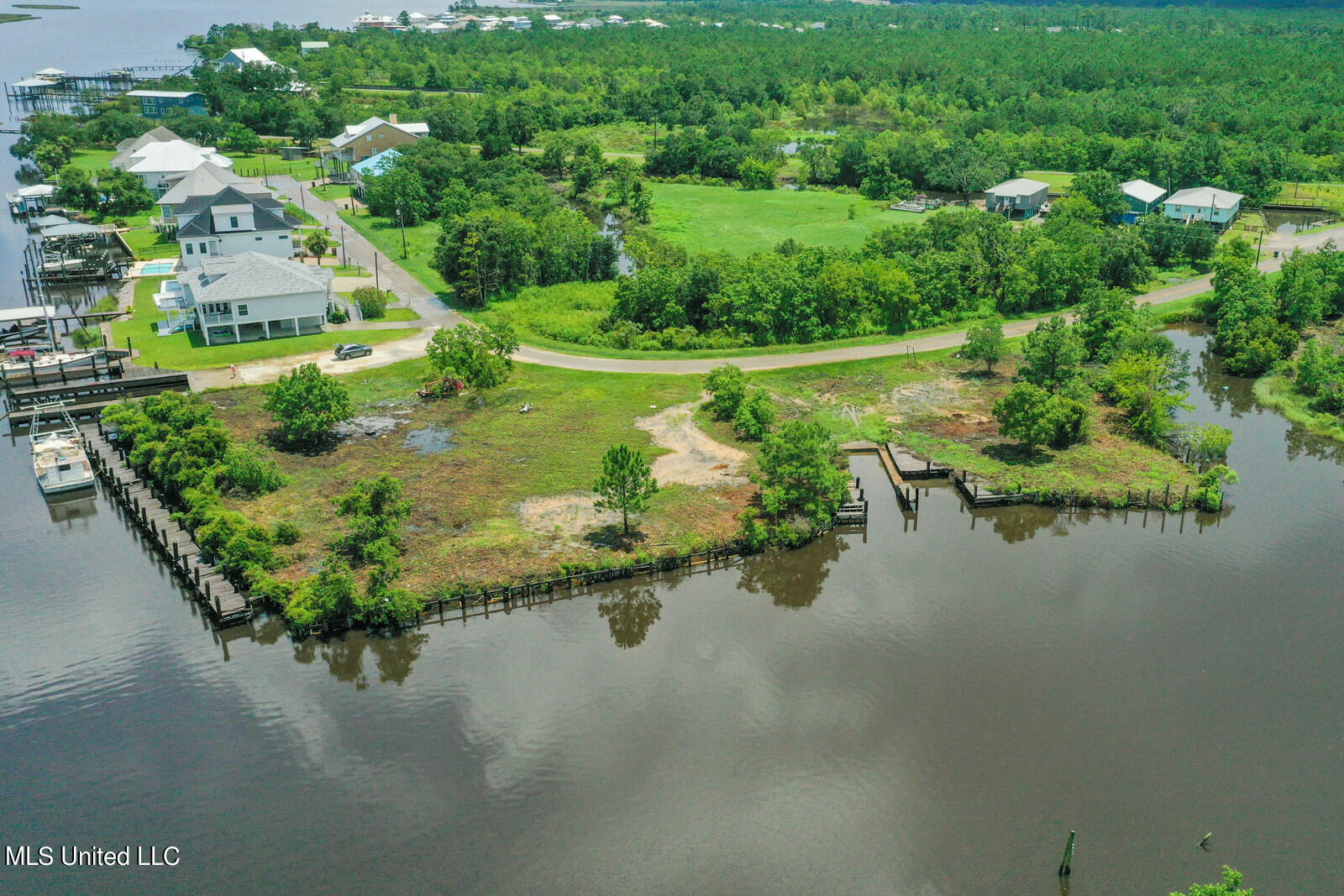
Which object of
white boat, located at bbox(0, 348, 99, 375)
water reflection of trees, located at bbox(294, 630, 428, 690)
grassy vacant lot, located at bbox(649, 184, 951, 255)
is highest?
grassy vacant lot, located at bbox(649, 184, 951, 255)

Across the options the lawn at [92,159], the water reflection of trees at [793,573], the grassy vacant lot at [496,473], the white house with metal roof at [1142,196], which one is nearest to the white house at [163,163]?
the lawn at [92,159]

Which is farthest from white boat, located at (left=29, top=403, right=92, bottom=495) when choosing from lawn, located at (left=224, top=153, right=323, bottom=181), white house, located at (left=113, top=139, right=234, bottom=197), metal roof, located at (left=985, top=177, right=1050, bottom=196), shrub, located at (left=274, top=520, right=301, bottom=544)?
metal roof, located at (left=985, top=177, right=1050, bottom=196)

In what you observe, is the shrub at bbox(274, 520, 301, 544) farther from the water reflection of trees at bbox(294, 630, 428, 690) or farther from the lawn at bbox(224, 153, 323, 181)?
the lawn at bbox(224, 153, 323, 181)

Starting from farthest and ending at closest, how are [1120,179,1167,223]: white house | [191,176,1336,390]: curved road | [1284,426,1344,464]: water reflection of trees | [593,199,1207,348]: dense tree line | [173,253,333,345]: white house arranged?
[1120,179,1167,223]: white house
[593,199,1207,348]: dense tree line
[173,253,333,345]: white house
[191,176,1336,390]: curved road
[1284,426,1344,464]: water reflection of trees

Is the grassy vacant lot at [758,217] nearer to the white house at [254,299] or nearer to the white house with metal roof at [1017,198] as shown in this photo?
the white house with metal roof at [1017,198]

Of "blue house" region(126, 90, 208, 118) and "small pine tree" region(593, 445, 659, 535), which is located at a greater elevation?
"blue house" region(126, 90, 208, 118)

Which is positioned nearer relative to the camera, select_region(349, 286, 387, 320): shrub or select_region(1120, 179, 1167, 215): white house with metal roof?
select_region(349, 286, 387, 320): shrub

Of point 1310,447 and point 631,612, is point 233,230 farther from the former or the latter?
point 1310,447
